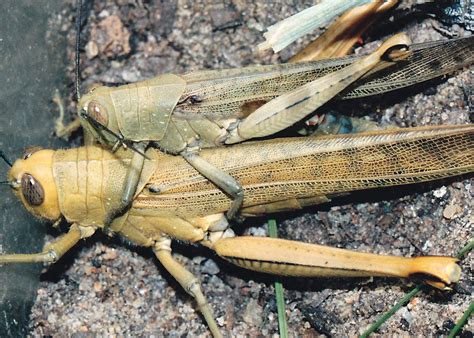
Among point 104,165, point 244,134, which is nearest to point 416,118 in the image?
point 244,134

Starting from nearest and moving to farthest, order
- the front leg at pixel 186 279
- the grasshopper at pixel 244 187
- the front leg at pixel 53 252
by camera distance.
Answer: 1. the grasshopper at pixel 244 187
2. the front leg at pixel 53 252
3. the front leg at pixel 186 279

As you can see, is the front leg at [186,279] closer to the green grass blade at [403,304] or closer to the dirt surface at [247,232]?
the dirt surface at [247,232]

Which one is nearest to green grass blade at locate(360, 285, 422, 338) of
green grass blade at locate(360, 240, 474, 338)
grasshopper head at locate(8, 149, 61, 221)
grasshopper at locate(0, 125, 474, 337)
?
green grass blade at locate(360, 240, 474, 338)

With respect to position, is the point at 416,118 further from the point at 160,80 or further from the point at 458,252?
the point at 160,80

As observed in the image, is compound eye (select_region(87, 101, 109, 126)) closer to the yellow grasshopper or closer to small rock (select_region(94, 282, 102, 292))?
the yellow grasshopper

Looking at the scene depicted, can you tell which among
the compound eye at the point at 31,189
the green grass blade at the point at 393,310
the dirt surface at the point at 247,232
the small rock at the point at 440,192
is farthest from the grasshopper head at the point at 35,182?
the small rock at the point at 440,192

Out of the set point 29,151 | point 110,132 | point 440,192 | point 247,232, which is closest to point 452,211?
point 440,192
